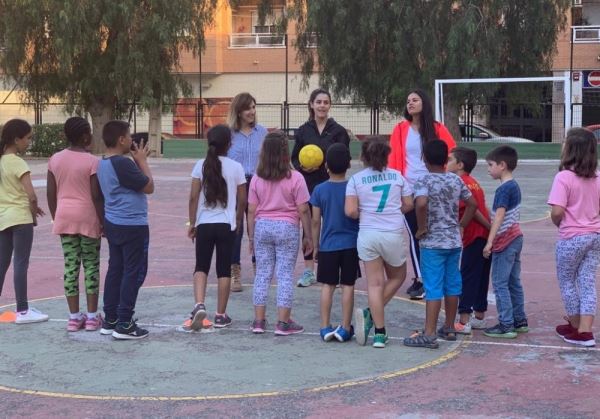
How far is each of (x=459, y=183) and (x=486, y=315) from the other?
1.66m

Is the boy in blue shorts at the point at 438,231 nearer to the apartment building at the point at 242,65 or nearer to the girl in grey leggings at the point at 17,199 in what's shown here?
the girl in grey leggings at the point at 17,199

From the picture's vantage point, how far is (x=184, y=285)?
27.8ft

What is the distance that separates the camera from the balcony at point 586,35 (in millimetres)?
35562

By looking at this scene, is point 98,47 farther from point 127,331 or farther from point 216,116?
point 127,331

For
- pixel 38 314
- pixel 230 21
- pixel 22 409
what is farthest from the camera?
pixel 230 21

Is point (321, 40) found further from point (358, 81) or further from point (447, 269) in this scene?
point (447, 269)

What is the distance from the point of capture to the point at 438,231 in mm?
6027

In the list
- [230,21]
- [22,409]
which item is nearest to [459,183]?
[22,409]

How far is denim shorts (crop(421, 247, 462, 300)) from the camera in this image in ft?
19.8

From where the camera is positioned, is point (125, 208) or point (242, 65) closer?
point (125, 208)

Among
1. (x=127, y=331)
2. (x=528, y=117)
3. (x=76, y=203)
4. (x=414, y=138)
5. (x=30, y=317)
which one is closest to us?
(x=127, y=331)

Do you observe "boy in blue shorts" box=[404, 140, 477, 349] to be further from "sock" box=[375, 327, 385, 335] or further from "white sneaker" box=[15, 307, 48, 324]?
"white sneaker" box=[15, 307, 48, 324]

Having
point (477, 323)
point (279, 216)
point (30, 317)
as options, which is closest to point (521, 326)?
Result: point (477, 323)

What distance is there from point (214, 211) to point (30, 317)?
6.11 feet
